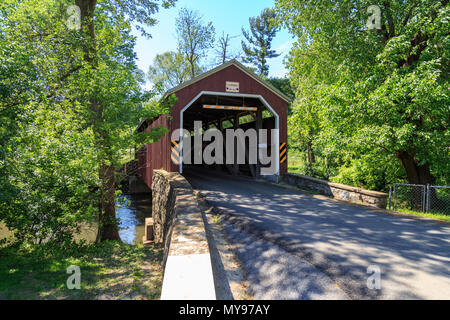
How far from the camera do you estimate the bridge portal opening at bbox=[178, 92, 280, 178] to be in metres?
10.9

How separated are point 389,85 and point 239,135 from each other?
7.47 metres

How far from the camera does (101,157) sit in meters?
6.07

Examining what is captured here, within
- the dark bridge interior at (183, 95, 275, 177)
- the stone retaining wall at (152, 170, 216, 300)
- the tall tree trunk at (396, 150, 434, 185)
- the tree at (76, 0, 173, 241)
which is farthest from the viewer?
the dark bridge interior at (183, 95, 275, 177)

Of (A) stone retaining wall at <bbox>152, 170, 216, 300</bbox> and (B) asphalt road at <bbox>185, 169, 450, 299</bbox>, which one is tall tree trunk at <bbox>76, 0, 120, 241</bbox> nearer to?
(B) asphalt road at <bbox>185, 169, 450, 299</bbox>

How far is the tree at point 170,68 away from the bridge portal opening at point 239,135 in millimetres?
14300

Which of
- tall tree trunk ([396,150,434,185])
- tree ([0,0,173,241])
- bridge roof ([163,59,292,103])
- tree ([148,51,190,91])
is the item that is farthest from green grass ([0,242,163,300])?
tree ([148,51,190,91])

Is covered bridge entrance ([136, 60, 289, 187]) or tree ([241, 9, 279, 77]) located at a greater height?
tree ([241, 9, 279, 77])

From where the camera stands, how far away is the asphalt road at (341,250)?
2.63 metres

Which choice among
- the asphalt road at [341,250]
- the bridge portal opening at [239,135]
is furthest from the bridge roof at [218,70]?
the asphalt road at [341,250]

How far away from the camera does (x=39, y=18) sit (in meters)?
7.31

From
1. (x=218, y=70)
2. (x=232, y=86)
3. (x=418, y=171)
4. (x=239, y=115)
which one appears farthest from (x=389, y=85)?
(x=239, y=115)

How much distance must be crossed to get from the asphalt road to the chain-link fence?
5.81 feet

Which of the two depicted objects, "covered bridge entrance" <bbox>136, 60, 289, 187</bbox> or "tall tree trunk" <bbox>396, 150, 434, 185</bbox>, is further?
"covered bridge entrance" <bbox>136, 60, 289, 187</bbox>
